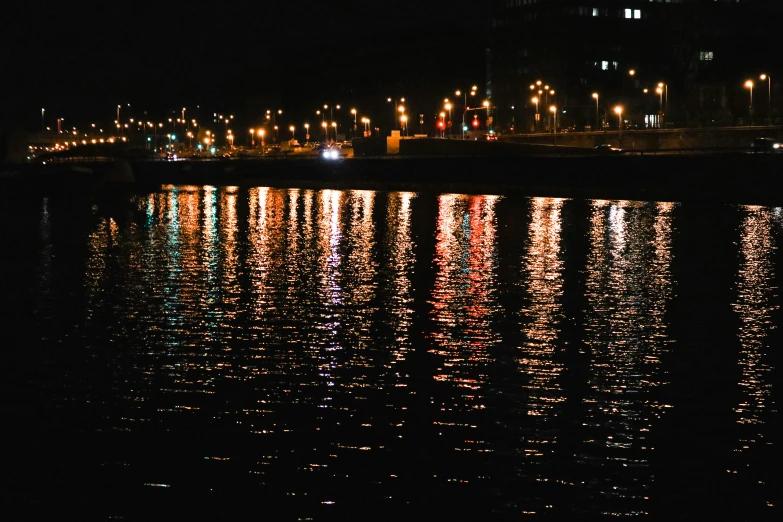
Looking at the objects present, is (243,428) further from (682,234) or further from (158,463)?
(682,234)

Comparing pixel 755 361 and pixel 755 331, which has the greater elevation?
pixel 755 331

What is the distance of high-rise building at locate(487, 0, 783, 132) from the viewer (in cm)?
14638

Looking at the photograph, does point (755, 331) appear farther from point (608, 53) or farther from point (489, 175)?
point (608, 53)

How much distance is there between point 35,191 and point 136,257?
61623 millimetres

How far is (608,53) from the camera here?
157875 mm

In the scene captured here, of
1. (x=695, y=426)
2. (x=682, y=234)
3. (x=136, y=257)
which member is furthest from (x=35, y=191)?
(x=695, y=426)

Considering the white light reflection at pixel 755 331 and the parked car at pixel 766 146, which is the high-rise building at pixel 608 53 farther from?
the white light reflection at pixel 755 331

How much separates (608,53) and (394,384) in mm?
148633

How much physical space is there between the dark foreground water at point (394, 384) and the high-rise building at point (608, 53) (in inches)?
4414

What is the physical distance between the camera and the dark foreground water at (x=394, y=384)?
1225cm

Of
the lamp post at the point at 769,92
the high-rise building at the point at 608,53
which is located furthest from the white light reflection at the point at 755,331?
the high-rise building at the point at 608,53

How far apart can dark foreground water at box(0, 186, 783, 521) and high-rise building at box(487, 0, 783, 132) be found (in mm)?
112106

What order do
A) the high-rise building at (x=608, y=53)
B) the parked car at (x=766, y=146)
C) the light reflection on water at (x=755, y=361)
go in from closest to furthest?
the light reflection on water at (x=755, y=361)
the parked car at (x=766, y=146)
the high-rise building at (x=608, y=53)

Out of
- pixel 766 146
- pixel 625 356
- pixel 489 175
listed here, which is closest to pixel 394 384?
pixel 625 356
